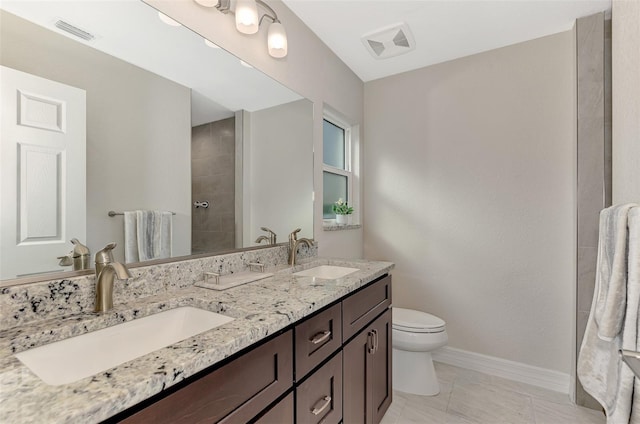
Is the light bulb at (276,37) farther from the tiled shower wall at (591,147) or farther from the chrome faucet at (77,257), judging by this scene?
the tiled shower wall at (591,147)

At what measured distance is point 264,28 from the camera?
163cm

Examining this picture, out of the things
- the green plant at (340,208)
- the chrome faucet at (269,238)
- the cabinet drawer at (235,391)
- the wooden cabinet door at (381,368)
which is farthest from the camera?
the green plant at (340,208)

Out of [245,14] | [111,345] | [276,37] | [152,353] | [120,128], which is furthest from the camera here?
[276,37]

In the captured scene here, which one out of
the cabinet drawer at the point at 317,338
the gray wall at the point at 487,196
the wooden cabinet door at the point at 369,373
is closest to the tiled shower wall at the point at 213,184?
the cabinet drawer at the point at 317,338

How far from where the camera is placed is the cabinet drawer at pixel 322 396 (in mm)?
968

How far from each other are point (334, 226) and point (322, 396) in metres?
1.35

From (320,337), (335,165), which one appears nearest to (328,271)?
(320,337)

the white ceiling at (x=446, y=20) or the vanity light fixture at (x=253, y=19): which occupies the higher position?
the white ceiling at (x=446, y=20)

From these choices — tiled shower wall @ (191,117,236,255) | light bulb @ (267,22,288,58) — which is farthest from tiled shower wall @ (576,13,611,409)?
tiled shower wall @ (191,117,236,255)

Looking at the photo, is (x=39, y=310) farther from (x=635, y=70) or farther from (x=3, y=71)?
(x=635, y=70)

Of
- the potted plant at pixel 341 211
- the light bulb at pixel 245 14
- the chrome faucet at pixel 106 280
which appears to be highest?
the light bulb at pixel 245 14

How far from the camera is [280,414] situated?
861 mm

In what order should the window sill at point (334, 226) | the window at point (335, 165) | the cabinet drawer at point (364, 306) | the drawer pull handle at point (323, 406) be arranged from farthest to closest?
the window at point (335, 165)
the window sill at point (334, 226)
the cabinet drawer at point (364, 306)
the drawer pull handle at point (323, 406)

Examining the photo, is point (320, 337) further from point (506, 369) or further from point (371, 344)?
point (506, 369)
